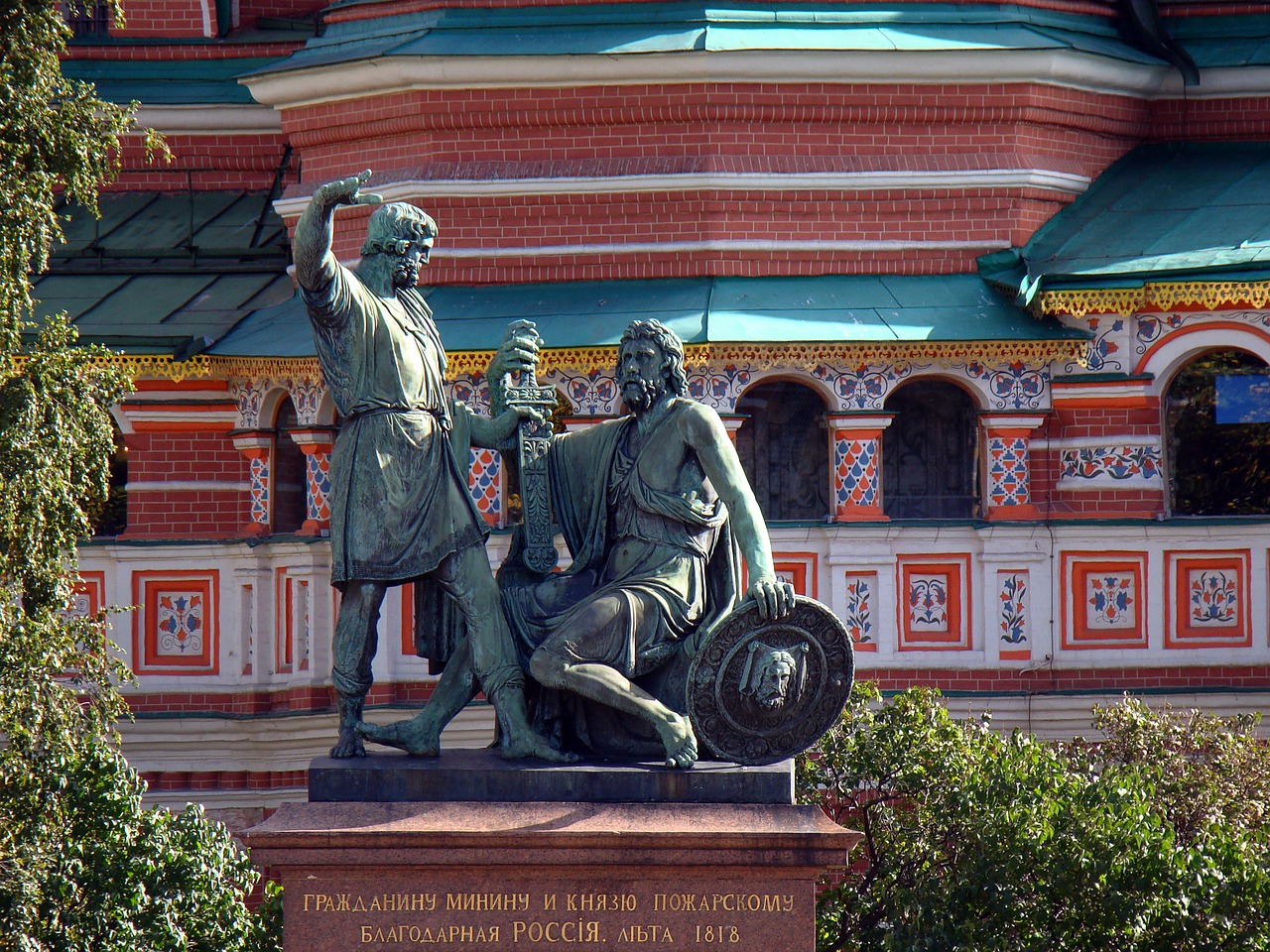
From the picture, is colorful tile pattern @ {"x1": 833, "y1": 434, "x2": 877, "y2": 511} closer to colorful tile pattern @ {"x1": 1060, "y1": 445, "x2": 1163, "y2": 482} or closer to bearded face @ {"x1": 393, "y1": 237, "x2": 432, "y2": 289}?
colorful tile pattern @ {"x1": 1060, "y1": 445, "x2": 1163, "y2": 482}

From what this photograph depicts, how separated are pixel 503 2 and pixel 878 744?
716 centimetres

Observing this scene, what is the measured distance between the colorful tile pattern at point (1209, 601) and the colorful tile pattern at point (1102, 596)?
0.73ft

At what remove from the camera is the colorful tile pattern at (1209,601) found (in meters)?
19.8

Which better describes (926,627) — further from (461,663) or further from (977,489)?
(461,663)

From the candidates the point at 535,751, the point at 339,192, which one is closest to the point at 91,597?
the point at 535,751

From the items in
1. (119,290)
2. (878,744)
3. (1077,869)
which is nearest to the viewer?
(1077,869)

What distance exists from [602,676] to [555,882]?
36.9 inches

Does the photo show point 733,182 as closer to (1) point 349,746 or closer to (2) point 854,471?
(2) point 854,471

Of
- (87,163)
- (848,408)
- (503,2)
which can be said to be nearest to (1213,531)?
(848,408)

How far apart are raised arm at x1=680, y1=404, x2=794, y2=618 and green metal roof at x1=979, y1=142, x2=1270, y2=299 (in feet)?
24.7

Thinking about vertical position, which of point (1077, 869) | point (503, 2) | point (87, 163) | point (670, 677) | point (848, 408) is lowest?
point (1077, 869)

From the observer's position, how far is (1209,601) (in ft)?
65.0

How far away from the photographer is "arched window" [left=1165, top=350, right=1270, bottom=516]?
2005 centimetres

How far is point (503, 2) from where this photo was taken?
20688mm
